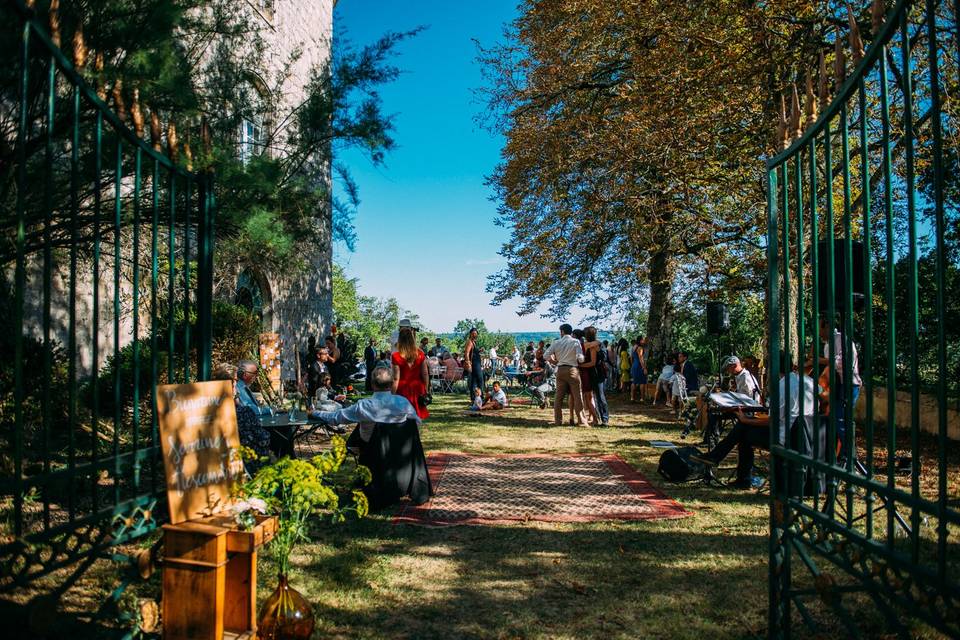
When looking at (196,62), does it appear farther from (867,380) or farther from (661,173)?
(661,173)

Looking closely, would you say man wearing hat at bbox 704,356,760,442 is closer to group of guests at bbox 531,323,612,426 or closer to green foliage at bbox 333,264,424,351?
group of guests at bbox 531,323,612,426

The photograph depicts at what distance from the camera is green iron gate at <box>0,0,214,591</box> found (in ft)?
6.83

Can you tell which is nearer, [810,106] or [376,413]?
[810,106]

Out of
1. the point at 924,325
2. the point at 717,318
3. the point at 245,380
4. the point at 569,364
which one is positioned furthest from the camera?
the point at 717,318

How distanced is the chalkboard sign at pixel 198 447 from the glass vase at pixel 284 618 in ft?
1.57

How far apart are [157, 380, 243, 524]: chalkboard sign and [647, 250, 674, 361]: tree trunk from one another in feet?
50.3

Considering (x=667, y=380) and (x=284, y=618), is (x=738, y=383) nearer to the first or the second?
(x=667, y=380)

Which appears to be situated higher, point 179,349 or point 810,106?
point 810,106

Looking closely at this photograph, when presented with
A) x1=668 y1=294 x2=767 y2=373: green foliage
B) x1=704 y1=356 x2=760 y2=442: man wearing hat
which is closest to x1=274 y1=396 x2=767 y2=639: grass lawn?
x1=704 y1=356 x2=760 y2=442: man wearing hat

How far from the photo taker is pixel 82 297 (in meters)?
8.46

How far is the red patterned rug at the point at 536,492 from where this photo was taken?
5.46 m

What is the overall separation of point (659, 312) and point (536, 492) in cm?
1300

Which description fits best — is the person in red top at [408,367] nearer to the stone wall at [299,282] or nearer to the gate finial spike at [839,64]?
the stone wall at [299,282]

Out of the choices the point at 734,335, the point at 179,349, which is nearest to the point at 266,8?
the point at 179,349
